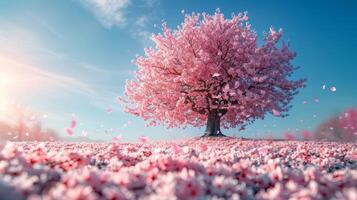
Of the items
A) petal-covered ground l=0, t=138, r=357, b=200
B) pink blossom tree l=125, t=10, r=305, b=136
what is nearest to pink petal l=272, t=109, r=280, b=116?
pink blossom tree l=125, t=10, r=305, b=136

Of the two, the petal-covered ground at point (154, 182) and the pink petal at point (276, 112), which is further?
the pink petal at point (276, 112)

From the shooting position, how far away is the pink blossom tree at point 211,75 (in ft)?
87.0

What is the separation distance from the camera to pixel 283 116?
29047 mm

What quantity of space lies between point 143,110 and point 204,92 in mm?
4845

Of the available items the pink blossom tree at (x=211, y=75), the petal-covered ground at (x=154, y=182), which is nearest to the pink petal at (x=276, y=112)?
the pink blossom tree at (x=211, y=75)

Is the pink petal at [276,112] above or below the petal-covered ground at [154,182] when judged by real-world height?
above

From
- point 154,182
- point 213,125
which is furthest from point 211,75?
point 154,182

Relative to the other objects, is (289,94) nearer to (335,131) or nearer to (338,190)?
(335,131)

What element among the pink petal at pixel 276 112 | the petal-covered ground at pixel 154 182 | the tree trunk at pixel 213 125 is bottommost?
the petal-covered ground at pixel 154 182

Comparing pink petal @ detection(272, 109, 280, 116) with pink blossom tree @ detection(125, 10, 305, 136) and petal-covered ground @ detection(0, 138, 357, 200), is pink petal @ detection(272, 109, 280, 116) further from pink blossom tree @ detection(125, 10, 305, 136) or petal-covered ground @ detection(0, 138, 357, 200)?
petal-covered ground @ detection(0, 138, 357, 200)

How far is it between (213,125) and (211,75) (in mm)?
3785

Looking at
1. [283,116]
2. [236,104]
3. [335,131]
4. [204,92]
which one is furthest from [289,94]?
[335,131]

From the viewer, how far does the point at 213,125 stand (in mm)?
28234

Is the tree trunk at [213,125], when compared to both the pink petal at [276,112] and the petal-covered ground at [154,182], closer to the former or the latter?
the pink petal at [276,112]
